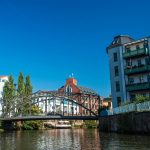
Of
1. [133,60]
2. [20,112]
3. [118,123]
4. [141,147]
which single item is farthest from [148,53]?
[20,112]

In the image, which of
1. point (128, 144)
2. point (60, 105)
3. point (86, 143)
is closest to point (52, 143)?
point (86, 143)

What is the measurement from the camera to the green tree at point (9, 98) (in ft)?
222

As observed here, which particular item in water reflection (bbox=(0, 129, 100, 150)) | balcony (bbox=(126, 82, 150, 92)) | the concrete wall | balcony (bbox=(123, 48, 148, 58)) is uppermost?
balcony (bbox=(123, 48, 148, 58))

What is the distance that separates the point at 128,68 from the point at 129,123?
16490 mm

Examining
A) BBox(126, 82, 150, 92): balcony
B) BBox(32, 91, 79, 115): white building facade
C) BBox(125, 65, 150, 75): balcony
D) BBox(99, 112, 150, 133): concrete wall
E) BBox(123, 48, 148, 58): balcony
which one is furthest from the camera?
BBox(32, 91, 79, 115): white building facade

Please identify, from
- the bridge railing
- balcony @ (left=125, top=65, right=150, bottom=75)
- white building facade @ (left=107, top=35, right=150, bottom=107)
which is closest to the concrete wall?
the bridge railing

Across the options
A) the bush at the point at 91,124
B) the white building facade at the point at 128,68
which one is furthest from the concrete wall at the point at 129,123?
the bush at the point at 91,124

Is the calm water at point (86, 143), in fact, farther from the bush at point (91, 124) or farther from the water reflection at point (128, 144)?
the bush at point (91, 124)

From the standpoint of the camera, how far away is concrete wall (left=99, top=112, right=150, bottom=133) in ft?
96.0

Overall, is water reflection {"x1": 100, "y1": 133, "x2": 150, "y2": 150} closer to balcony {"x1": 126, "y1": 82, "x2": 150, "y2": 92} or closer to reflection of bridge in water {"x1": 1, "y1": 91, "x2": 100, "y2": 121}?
balcony {"x1": 126, "y1": 82, "x2": 150, "y2": 92}

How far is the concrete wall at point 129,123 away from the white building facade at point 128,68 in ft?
22.1

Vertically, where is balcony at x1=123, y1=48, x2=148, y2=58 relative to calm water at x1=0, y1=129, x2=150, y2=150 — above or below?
above

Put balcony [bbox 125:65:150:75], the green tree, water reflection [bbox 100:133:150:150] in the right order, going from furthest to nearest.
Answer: the green tree < balcony [bbox 125:65:150:75] < water reflection [bbox 100:133:150:150]

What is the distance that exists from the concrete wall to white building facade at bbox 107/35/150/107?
22.1 ft
